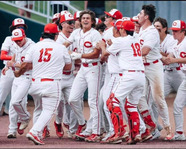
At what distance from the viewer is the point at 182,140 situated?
950cm

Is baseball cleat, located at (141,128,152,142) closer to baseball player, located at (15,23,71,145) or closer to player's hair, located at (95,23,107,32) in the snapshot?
baseball player, located at (15,23,71,145)

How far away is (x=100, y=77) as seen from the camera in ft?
31.4

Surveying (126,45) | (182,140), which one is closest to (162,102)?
(182,140)

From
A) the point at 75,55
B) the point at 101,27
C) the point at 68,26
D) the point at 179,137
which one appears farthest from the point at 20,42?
the point at 179,137

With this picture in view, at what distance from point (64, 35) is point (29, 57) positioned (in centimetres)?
156

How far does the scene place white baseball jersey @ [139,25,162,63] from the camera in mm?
9156

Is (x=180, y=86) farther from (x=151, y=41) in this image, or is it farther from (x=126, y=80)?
(x=126, y=80)

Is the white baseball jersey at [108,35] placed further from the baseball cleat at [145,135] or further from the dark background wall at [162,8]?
the dark background wall at [162,8]

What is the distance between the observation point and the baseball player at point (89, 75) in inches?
370

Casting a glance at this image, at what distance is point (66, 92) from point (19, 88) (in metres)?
0.80

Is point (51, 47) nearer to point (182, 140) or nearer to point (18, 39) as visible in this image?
point (18, 39)

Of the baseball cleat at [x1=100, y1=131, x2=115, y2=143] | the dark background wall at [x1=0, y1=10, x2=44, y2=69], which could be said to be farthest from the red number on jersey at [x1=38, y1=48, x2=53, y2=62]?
the dark background wall at [x1=0, y1=10, x2=44, y2=69]

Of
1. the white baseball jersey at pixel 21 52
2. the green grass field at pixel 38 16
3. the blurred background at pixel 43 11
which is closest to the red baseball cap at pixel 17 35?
the white baseball jersey at pixel 21 52

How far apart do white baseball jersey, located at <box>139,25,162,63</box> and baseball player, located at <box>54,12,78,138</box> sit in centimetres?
141
